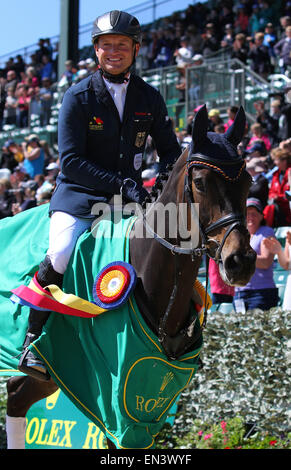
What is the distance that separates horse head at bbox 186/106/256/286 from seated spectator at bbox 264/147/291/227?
15.4 feet

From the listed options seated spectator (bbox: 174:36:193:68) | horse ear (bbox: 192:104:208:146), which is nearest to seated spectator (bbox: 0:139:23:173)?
seated spectator (bbox: 174:36:193:68)

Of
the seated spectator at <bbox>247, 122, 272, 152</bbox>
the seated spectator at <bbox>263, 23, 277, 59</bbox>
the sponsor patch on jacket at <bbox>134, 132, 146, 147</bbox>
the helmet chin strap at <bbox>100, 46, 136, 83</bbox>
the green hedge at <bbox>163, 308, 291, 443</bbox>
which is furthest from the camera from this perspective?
the seated spectator at <bbox>263, 23, 277, 59</bbox>

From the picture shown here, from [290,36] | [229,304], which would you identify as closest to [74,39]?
[290,36]

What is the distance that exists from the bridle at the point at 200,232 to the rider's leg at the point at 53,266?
531 millimetres

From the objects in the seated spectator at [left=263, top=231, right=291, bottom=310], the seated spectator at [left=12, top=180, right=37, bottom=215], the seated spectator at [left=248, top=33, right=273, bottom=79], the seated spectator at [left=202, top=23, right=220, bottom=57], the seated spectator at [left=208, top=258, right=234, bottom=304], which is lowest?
the seated spectator at [left=208, top=258, right=234, bottom=304]

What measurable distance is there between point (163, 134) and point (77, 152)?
2.29ft

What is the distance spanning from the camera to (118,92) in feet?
14.7

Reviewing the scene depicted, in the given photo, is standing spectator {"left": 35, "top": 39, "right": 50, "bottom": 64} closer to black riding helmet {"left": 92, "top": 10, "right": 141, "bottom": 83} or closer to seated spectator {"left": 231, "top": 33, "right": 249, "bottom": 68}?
seated spectator {"left": 231, "top": 33, "right": 249, "bottom": 68}

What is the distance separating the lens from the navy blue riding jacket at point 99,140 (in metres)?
4.32

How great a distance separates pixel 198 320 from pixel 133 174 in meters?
1.14

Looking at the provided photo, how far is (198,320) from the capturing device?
4219 millimetres

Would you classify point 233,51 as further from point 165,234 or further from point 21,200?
point 165,234

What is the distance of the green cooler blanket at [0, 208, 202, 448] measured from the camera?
3.96m

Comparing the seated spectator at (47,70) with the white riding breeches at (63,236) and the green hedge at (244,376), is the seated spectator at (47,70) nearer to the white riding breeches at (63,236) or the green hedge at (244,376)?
the green hedge at (244,376)
